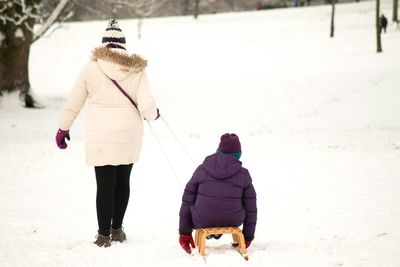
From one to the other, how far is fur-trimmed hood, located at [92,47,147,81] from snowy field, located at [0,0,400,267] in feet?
5.44

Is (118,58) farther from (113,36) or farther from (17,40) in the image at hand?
(17,40)

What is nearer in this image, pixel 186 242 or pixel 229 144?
pixel 229 144

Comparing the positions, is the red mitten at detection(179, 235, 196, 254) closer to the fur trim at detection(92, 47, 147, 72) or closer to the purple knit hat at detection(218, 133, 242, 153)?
the purple knit hat at detection(218, 133, 242, 153)

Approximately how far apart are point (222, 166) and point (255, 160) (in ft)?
19.5

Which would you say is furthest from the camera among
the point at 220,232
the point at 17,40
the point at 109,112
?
the point at 17,40

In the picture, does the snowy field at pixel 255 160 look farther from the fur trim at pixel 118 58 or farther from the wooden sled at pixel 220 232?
the fur trim at pixel 118 58

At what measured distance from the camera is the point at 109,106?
4.57 metres

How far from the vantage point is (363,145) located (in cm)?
1207

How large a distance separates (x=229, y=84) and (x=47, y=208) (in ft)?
63.7

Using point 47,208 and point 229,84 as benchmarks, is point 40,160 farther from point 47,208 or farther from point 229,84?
point 229,84

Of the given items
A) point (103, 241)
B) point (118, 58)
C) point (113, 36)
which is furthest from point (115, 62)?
point (103, 241)

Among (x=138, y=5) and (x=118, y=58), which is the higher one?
(x=138, y=5)

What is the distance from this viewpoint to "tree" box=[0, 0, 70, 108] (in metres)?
17.2

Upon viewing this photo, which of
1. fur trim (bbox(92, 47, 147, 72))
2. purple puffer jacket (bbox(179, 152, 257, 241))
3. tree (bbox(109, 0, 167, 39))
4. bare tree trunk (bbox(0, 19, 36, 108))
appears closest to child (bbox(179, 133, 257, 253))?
purple puffer jacket (bbox(179, 152, 257, 241))
